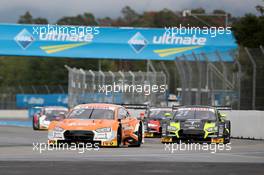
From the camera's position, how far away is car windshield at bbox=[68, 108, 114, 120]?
23.0 meters

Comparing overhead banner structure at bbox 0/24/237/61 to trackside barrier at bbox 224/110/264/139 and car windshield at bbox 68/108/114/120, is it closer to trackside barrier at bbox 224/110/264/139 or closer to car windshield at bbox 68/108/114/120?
trackside barrier at bbox 224/110/264/139

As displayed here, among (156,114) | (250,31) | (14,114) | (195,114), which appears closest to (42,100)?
(14,114)

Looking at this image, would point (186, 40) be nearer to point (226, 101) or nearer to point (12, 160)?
point (226, 101)

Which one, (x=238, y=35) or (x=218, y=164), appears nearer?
(x=218, y=164)

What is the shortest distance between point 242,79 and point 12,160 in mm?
15621

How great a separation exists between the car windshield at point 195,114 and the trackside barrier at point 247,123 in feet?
12.7

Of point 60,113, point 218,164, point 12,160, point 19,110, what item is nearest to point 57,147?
point 12,160

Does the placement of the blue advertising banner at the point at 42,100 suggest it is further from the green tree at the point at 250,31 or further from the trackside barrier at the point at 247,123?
the trackside barrier at the point at 247,123

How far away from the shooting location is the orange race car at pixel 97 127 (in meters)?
22.0

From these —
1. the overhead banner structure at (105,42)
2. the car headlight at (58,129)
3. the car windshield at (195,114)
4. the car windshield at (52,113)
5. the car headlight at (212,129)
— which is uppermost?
the overhead banner structure at (105,42)

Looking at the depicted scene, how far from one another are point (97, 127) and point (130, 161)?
4810 mm

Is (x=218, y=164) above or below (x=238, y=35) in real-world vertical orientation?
below

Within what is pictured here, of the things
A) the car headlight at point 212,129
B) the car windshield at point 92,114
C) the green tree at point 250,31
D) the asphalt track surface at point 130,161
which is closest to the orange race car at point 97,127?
the car windshield at point 92,114

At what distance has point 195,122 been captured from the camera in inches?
1011
